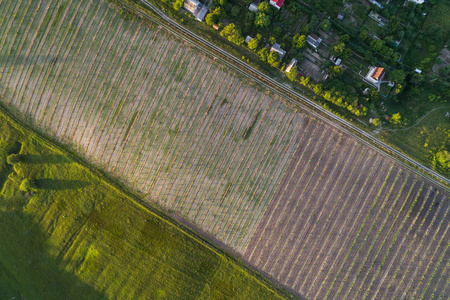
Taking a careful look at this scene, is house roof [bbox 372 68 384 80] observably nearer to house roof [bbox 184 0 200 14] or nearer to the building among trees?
the building among trees

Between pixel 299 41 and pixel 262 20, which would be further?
pixel 299 41

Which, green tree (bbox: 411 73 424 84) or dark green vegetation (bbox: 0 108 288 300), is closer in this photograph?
green tree (bbox: 411 73 424 84)

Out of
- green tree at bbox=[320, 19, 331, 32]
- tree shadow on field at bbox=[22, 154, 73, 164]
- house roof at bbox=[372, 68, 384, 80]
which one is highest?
green tree at bbox=[320, 19, 331, 32]

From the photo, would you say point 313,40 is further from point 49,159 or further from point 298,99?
point 49,159

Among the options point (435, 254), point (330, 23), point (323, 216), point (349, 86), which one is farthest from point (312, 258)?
point (330, 23)

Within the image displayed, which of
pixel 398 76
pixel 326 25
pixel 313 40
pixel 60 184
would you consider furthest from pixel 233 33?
pixel 60 184

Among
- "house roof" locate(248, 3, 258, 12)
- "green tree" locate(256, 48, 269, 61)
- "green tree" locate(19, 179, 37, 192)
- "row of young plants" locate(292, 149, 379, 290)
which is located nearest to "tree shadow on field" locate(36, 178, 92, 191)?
"green tree" locate(19, 179, 37, 192)

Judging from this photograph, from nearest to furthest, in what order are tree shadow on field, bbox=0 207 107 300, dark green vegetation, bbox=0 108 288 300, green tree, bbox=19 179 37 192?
green tree, bbox=19 179 37 192 → tree shadow on field, bbox=0 207 107 300 → dark green vegetation, bbox=0 108 288 300
